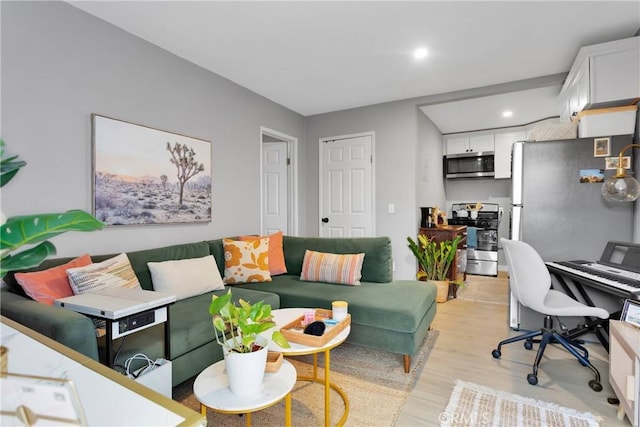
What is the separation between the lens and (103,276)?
6.13ft

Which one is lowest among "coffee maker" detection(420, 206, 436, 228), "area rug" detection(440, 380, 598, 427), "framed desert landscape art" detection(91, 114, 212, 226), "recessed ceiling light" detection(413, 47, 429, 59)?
"area rug" detection(440, 380, 598, 427)

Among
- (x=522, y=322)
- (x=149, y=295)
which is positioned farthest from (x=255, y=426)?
(x=522, y=322)

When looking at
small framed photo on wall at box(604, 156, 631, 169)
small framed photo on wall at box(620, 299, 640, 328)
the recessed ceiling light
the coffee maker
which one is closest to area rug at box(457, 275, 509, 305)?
the coffee maker

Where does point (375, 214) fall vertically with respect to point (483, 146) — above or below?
below

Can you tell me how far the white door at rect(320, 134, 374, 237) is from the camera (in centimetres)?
432

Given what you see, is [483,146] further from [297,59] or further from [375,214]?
[297,59]

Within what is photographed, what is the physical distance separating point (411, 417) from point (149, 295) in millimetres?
1526

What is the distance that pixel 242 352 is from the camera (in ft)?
3.89

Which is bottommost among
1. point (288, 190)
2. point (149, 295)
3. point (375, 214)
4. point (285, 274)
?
point (285, 274)

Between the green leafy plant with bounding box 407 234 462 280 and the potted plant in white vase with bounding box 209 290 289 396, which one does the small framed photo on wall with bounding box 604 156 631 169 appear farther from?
the potted plant in white vase with bounding box 209 290 289 396

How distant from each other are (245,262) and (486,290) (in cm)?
327

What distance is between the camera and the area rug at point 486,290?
12.7ft

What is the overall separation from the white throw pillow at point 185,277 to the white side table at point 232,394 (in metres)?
0.98

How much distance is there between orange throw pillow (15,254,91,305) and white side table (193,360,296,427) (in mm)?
1036
